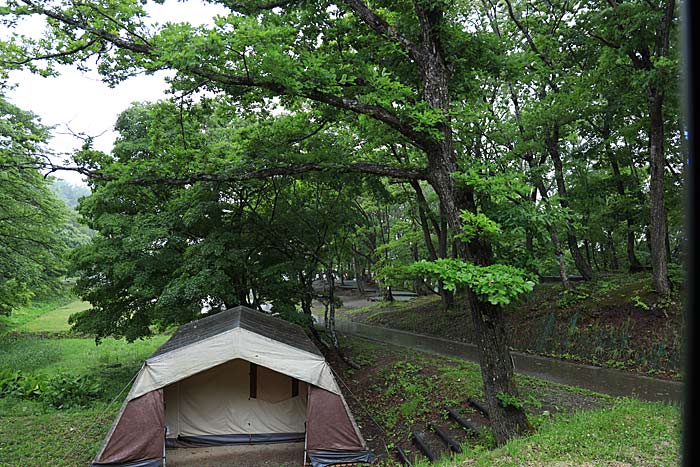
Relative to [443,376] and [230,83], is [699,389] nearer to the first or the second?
[230,83]

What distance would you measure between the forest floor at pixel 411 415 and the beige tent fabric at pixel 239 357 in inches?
74.9

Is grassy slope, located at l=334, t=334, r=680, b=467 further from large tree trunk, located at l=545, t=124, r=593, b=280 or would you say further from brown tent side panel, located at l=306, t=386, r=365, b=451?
large tree trunk, located at l=545, t=124, r=593, b=280

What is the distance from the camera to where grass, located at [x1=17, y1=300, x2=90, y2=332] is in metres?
23.7

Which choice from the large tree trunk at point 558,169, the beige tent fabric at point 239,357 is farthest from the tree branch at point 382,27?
the large tree trunk at point 558,169

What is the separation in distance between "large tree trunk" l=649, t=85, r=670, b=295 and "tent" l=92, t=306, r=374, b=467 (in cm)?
933

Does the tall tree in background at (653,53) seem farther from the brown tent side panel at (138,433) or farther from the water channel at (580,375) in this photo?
the brown tent side panel at (138,433)

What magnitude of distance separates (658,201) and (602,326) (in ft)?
12.2

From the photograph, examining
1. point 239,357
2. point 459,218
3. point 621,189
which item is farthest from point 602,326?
point 239,357

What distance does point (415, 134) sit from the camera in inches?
293

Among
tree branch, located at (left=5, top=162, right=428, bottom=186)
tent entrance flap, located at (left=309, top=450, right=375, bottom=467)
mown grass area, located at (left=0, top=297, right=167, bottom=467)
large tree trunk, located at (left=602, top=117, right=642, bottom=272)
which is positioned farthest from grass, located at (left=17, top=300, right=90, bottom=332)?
large tree trunk, located at (left=602, top=117, right=642, bottom=272)

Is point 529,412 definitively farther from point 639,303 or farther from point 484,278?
point 639,303

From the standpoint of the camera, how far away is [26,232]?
17.1 metres

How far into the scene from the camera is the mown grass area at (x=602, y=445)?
4.68m

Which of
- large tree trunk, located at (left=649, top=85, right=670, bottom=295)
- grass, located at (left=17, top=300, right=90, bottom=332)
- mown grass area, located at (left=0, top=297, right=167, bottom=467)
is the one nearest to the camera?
mown grass area, located at (left=0, top=297, right=167, bottom=467)
